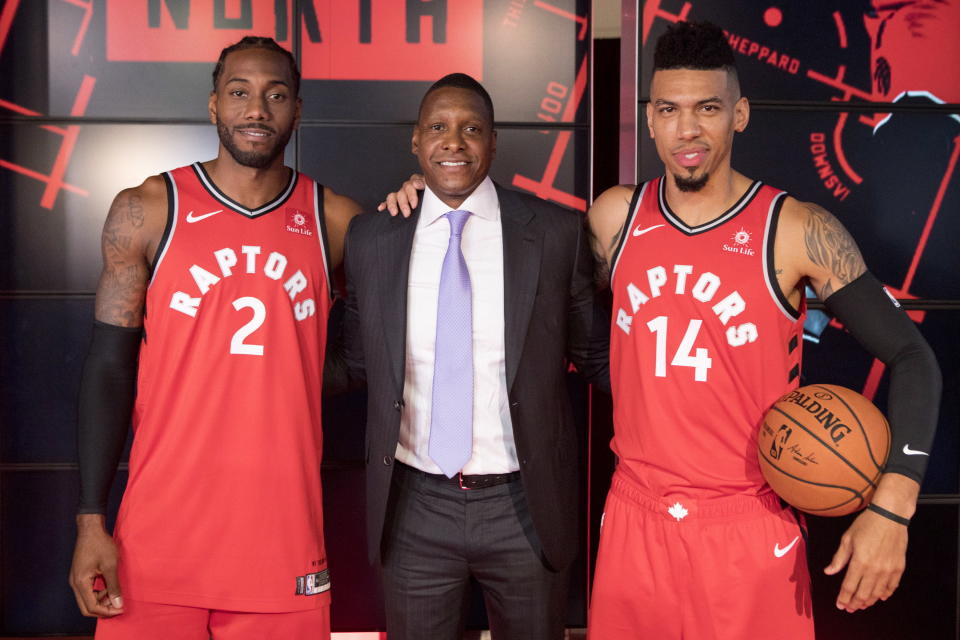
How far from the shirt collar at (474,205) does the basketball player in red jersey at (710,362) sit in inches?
14.9

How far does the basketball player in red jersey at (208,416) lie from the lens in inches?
77.5

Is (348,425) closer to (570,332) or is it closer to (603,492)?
(603,492)

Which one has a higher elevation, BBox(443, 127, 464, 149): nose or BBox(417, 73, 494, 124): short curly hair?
BBox(417, 73, 494, 124): short curly hair

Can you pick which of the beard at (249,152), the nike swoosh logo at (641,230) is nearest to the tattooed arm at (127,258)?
the beard at (249,152)

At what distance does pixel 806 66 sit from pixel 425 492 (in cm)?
221

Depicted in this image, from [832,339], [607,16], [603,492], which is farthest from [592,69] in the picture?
[603,492]

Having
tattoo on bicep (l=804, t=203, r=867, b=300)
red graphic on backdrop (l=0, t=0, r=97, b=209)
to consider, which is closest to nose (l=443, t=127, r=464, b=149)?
tattoo on bicep (l=804, t=203, r=867, b=300)

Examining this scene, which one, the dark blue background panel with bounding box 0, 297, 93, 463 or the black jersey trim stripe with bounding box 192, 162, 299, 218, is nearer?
the black jersey trim stripe with bounding box 192, 162, 299, 218

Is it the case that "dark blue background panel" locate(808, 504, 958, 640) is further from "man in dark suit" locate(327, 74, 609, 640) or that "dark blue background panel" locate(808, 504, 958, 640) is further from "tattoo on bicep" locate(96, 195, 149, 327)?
"tattoo on bicep" locate(96, 195, 149, 327)

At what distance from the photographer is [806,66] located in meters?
3.00

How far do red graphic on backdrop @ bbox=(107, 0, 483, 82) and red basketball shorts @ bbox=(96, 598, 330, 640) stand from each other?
6.23 ft

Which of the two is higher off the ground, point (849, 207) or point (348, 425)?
point (849, 207)

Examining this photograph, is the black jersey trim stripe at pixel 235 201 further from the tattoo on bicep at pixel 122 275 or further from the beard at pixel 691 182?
the beard at pixel 691 182

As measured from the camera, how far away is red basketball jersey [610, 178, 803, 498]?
72.8 inches
